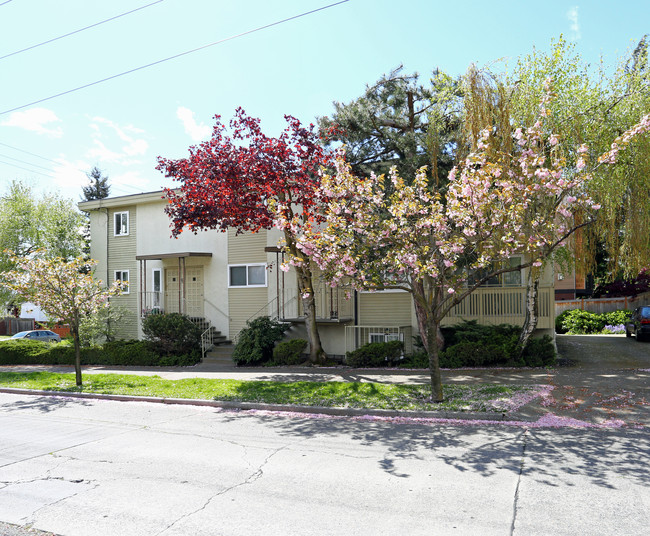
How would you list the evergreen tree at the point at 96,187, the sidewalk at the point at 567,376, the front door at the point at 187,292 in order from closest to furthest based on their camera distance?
1. the sidewalk at the point at 567,376
2. the front door at the point at 187,292
3. the evergreen tree at the point at 96,187

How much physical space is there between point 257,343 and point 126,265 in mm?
9427

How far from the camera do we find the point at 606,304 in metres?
30.5

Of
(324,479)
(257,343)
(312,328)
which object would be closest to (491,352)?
(312,328)

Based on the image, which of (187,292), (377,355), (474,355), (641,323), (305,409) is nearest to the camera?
(305,409)

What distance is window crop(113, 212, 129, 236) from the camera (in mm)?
23953

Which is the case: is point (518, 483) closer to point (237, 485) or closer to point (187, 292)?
point (237, 485)

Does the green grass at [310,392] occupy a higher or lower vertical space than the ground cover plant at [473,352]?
lower

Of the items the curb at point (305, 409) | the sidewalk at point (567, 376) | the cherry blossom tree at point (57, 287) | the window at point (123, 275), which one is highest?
the window at point (123, 275)

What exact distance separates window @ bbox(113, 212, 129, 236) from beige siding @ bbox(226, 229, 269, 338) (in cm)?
583

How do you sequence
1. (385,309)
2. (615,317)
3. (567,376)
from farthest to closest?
(615,317)
(385,309)
(567,376)

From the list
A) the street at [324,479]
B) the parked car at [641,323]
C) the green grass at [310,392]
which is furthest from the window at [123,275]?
the parked car at [641,323]

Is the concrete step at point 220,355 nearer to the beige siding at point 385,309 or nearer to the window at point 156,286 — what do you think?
the window at point 156,286

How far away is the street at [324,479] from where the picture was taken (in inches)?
195

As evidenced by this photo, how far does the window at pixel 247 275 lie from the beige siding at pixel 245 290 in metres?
0.16
